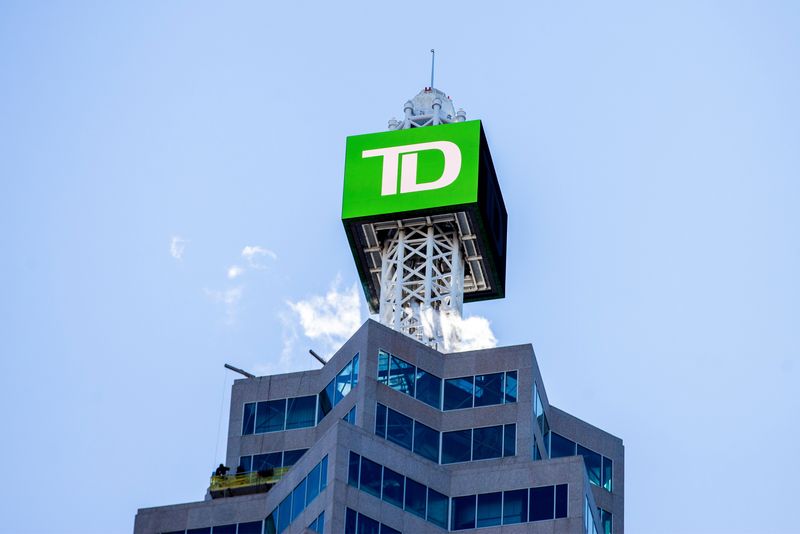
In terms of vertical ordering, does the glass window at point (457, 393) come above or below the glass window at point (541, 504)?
above

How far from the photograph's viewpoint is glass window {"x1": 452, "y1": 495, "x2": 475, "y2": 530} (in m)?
120

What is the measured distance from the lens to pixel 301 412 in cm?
13012

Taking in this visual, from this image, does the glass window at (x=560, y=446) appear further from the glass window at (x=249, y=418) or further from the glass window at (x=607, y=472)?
the glass window at (x=249, y=418)

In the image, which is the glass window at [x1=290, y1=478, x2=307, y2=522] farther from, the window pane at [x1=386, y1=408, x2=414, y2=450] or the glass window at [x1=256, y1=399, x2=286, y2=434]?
the glass window at [x1=256, y1=399, x2=286, y2=434]

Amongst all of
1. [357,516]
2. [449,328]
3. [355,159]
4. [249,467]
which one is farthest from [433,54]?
[357,516]

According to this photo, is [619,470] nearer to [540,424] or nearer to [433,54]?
[540,424]

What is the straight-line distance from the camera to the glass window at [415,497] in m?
119

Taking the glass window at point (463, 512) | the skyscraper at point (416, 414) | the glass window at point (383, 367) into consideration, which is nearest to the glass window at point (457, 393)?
the skyscraper at point (416, 414)

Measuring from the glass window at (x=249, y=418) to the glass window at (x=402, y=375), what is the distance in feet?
34.4

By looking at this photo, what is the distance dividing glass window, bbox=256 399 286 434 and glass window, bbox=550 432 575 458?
15.7 m

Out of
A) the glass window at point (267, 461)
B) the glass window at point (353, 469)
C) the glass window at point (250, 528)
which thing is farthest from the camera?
the glass window at point (267, 461)

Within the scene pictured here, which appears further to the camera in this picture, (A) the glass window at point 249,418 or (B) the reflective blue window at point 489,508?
(A) the glass window at point 249,418

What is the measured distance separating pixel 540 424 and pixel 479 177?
65.2ft

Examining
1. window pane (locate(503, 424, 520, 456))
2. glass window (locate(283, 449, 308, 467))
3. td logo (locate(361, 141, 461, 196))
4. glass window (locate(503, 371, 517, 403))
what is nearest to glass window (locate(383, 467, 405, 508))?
window pane (locate(503, 424, 520, 456))
